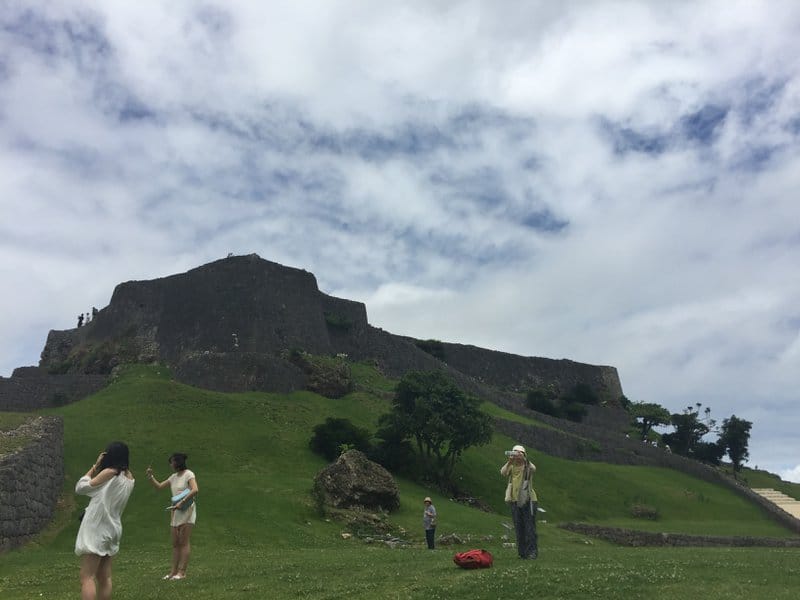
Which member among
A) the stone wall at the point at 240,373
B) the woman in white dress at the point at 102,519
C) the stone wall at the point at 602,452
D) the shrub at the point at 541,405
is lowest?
the woman in white dress at the point at 102,519

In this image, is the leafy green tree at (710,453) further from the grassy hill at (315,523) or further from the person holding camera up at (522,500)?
the person holding camera up at (522,500)

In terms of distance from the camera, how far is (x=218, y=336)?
168 feet

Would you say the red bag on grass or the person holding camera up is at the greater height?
the person holding camera up

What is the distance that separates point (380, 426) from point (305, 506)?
51.9 ft

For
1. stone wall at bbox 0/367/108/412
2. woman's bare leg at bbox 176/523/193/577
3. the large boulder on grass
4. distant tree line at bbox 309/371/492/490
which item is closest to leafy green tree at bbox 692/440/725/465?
distant tree line at bbox 309/371/492/490

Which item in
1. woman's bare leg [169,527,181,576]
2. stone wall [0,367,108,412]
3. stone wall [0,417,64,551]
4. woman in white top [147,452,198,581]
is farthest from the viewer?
stone wall [0,367,108,412]

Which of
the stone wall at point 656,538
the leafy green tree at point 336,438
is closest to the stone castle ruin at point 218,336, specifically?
the leafy green tree at point 336,438

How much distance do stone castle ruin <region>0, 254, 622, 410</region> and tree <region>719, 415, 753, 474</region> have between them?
27628 mm

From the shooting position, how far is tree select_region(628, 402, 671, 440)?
7700 centimetres

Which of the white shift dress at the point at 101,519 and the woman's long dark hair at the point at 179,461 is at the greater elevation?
the woman's long dark hair at the point at 179,461

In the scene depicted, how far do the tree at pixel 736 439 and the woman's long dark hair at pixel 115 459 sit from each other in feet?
236

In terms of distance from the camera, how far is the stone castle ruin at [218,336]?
150 feet

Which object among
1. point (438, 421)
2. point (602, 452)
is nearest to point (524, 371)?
point (602, 452)

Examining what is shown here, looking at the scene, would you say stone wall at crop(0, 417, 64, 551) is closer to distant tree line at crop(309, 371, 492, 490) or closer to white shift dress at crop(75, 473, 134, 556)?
white shift dress at crop(75, 473, 134, 556)
